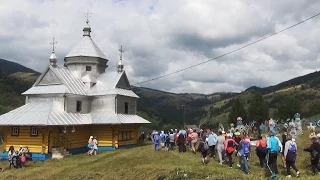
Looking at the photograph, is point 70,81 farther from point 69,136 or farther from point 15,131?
point 15,131

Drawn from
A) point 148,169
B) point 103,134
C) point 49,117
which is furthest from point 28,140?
point 148,169

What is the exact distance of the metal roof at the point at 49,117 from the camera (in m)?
32.3

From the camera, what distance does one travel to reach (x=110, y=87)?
132 feet

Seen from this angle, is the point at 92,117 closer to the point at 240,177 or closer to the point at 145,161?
the point at 145,161

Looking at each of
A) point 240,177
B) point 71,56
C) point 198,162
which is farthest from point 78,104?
point 240,177

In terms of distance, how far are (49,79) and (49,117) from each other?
7.08 m

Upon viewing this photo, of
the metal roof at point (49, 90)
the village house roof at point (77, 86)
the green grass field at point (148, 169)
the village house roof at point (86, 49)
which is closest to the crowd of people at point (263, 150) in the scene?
the green grass field at point (148, 169)

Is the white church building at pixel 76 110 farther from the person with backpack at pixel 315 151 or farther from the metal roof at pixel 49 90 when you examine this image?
the person with backpack at pixel 315 151

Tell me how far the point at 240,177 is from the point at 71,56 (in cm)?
3096

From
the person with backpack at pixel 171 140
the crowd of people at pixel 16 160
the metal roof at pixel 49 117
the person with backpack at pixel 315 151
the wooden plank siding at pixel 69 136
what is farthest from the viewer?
the wooden plank siding at pixel 69 136

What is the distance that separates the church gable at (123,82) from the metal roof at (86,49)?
4.20 m

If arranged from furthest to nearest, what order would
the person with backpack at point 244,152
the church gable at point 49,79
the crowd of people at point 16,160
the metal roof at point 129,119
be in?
the metal roof at point 129,119, the church gable at point 49,79, the crowd of people at point 16,160, the person with backpack at point 244,152

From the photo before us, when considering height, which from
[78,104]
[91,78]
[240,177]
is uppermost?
[91,78]

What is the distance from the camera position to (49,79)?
38.3 metres
